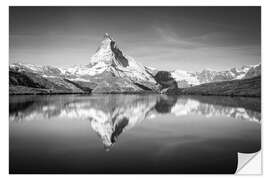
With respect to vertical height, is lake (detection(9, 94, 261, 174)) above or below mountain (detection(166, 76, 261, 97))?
below

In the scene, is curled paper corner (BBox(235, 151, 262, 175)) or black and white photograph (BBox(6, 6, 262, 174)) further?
curled paper corner (BBox(235, 151, 262, 175))

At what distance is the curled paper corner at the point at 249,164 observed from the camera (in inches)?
404

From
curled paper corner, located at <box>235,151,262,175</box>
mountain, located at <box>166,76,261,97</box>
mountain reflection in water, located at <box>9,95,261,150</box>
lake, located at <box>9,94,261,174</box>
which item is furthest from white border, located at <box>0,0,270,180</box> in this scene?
mountain, located at <box>166,76,261,97</box>

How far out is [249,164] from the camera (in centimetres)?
1086

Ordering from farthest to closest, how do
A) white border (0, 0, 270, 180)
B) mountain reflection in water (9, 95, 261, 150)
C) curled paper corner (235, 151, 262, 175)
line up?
mountain reflection in water (9, 95, 261, 150) < white border (0, 0, 270, 180) < curled paper corner (235, 151, 262, 175)

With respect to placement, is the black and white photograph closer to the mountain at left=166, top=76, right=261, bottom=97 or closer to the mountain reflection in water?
the mountain reflection in water

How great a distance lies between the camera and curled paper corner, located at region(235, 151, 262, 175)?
10.3 m

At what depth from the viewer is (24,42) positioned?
13828 mm

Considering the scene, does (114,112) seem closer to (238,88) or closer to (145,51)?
(145,51)
